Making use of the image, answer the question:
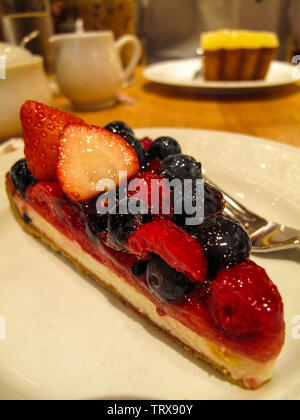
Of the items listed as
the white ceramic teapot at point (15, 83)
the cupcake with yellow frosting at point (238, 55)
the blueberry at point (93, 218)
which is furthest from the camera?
the cupcake with yellow frosting at point (238, 55)

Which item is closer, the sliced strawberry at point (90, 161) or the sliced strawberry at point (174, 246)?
the sliced strawberry at point (174, 246)

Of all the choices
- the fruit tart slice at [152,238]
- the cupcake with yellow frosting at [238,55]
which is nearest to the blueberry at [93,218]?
the fruit tart slice at [152,238]

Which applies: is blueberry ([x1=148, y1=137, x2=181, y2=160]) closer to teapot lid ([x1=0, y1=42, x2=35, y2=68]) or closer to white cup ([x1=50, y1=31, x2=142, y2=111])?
teapot lid ([x1=0, y1=42, x2=35, y2=68])

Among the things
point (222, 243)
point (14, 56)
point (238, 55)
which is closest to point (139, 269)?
point (222, 243)

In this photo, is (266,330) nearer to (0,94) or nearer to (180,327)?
(180,327)

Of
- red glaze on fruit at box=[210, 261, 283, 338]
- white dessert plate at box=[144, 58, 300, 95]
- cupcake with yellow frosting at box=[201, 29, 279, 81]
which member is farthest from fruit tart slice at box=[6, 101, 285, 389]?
cupcake with yellow frosting at box=[201, 29, 279, 81]

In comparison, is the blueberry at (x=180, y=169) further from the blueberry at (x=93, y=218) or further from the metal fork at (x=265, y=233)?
the blueberry at (x=93, y=218)
